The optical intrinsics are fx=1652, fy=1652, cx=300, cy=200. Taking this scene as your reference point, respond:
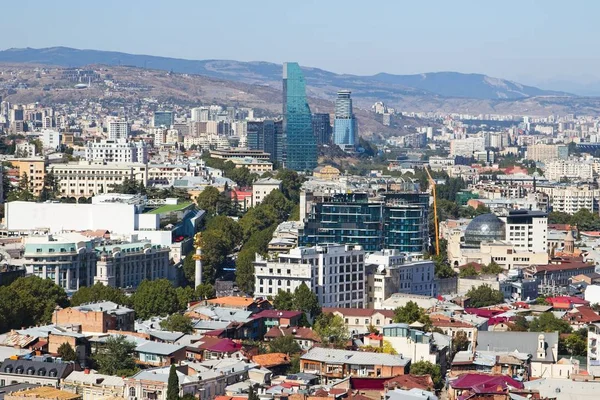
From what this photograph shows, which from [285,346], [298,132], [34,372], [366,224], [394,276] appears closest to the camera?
[34,372]

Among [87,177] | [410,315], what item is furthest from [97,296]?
[87,177]

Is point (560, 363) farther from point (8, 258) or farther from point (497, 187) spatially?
point (497, 187)

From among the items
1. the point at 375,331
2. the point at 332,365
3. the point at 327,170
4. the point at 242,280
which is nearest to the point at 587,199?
the point at 327,170

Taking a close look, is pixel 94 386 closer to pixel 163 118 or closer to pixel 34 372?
pixel 34 372

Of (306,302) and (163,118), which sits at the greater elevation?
(163,118)

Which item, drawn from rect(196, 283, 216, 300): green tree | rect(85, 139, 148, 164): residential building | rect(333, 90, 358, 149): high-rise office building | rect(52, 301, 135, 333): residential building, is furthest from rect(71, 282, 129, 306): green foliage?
rect(333, 90, 358, 149): high-rise office building

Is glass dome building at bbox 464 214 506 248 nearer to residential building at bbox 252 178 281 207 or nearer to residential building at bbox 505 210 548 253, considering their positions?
residential building at bbox 505 210 548 253

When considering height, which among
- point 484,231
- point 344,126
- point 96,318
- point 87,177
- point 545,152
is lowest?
point 545,152
